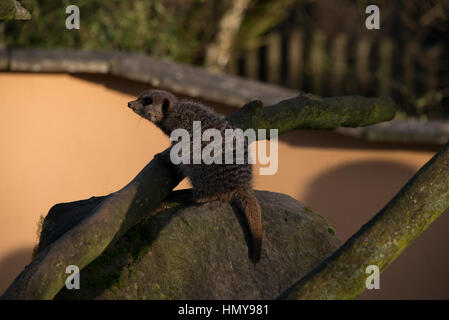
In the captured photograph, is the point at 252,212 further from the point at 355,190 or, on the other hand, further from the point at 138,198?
the point at 355,190

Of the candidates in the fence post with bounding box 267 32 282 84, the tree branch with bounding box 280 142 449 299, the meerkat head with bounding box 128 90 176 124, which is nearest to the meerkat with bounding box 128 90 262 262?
the meerkat head with bounding box 128 90 176 124

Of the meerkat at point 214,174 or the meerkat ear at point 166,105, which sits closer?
the meerkat at point 214,174

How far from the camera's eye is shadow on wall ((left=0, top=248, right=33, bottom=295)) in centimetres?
632

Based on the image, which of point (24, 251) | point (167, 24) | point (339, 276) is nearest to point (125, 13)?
point (167, 24)

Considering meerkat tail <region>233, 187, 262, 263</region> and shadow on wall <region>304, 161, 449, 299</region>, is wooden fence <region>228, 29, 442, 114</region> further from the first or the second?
meerkat tail <region>233, 187, 262, 263</region>

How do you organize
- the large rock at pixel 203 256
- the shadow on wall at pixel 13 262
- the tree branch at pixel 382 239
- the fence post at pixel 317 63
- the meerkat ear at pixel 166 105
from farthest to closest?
the fence post at pixel 317 63 → the shadow on wall at pixel 13 262 → the meerkat ear at pixel 166 105 → the large rock at pixel 203 256 → the tree branch at pixel 382 239

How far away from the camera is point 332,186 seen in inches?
254

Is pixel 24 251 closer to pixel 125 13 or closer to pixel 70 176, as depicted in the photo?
pixel 70 176

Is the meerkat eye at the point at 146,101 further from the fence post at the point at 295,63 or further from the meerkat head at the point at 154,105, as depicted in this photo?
the fence post at the point at 295,63

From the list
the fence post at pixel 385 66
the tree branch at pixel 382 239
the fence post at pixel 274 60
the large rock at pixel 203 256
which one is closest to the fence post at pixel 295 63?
the fence post at pixel 274 60

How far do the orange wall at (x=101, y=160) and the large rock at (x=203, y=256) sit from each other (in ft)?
8.75

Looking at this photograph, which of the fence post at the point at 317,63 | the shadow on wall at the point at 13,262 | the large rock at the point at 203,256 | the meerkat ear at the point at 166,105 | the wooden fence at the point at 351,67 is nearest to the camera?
the large rock at the point at 203,256

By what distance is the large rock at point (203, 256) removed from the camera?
3.31 m

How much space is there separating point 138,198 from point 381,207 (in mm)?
3528
